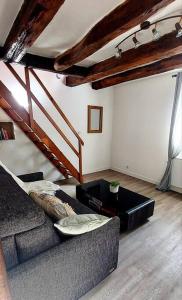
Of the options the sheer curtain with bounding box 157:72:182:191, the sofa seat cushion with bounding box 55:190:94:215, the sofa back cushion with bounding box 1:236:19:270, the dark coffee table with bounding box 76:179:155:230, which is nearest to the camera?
the sofa back cushion with bounding box 1:236:19:270

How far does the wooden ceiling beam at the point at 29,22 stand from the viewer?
1.37 meters

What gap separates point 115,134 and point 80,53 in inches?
120

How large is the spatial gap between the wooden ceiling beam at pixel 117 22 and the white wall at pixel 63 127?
1.53 metres

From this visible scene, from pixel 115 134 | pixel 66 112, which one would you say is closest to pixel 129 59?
pixel 66 112

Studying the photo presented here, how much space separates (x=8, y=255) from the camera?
1062 mm

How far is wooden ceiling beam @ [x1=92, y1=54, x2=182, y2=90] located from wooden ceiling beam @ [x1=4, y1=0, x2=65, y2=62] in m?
2.10

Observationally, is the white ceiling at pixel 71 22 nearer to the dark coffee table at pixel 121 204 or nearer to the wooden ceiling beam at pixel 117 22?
the wooden ceiling beam at pixel 117 22

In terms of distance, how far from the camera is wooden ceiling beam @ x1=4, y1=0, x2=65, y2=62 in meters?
1.37

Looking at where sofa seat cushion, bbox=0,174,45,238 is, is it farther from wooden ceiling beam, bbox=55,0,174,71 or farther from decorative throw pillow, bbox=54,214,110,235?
wooden ceiling beam, bbox=55,0,174,71

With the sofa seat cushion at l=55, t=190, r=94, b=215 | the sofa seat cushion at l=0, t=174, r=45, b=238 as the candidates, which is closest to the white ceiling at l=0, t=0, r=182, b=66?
the sofa seat cushion at l=0, t=174, r=45, b=238

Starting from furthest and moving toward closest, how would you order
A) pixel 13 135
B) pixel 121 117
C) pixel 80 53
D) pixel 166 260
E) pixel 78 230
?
pixel 121 117 < pixel 13 135 < pixel 80 53 < pixel 166 260 < pixel 78 230

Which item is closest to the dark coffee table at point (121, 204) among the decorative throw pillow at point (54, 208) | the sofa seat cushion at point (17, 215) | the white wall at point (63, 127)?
the decorative throw pillow at point (54, 208)

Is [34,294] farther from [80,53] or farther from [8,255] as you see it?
[80,53]

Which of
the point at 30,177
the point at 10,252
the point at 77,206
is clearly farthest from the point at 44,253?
the point at 30,177
